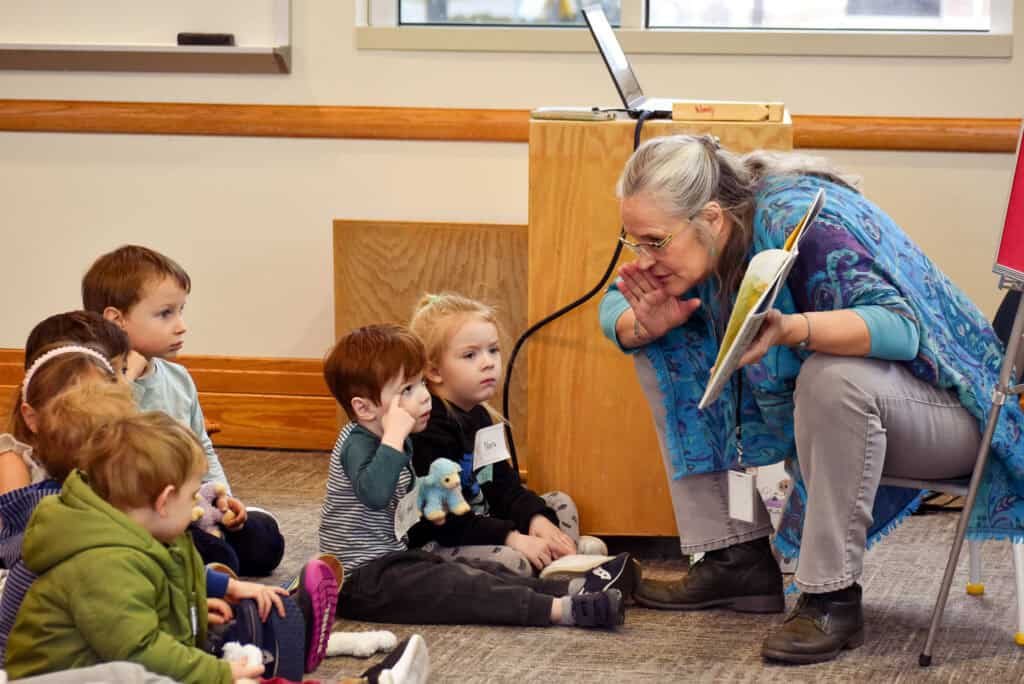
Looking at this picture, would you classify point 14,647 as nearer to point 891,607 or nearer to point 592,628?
point 592,628

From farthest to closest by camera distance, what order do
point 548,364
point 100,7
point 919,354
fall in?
1. point 100,7
2. point 548,364
3. point 919,354

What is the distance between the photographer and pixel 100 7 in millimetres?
3652

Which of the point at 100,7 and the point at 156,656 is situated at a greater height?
the point at 100,7

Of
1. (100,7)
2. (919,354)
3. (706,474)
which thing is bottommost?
(706,474)

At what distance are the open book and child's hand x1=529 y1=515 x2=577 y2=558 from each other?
632 mm

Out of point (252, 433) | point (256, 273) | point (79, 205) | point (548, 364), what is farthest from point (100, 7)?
point (548, 364)

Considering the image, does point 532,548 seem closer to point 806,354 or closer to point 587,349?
point 587,349

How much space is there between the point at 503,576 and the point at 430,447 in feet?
0.96

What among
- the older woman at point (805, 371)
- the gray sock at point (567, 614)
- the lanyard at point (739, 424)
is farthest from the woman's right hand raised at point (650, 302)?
the gray sock at point (567, 614)

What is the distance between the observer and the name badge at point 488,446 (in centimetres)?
254

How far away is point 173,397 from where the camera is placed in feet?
8.50

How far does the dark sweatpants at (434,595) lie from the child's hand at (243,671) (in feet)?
1.86

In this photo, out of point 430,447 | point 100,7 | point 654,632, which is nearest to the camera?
point 654,632

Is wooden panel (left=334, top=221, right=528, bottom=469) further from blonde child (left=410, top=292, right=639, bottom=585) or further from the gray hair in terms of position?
the gray hair
